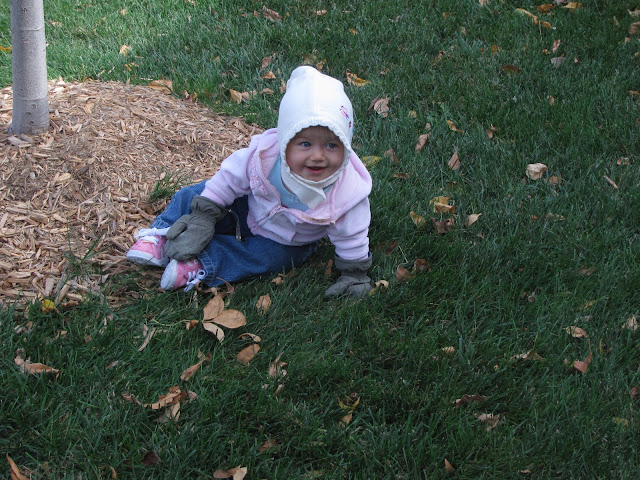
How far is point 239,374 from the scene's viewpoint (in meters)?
2.61

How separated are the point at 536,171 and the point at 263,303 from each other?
2043 mm

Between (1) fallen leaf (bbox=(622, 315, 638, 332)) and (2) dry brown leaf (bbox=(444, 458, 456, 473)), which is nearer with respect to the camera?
(2) dry brown leaf (bbox=(444, 458, 456, 473))

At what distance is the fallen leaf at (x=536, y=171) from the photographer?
406cm

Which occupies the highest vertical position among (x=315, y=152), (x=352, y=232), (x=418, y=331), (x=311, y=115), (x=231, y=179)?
(x=311, y=115)

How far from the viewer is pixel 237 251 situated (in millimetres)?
3182

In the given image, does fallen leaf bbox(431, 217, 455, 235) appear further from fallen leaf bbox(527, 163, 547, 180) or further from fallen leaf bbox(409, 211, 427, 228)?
fallen leaf bbox(527, 163, 547, 180)

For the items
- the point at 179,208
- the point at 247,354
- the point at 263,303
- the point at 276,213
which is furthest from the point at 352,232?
the point at 179,208

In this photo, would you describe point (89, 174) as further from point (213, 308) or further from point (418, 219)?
point (418, 219)

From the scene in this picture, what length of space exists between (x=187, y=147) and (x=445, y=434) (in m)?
2.39

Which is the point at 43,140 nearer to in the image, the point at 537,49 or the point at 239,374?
the point at 239,374

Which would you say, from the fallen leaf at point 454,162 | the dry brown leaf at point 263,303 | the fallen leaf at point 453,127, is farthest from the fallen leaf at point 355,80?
the dry brown leaf at point 263,303

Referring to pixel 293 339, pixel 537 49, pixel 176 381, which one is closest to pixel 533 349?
pixel 293 339

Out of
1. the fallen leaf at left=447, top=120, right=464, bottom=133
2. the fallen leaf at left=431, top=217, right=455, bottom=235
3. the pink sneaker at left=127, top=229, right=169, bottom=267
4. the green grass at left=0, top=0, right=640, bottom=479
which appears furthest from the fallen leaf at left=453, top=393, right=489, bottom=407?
the fallen leaf at left=447, top=120, right=464, bottom=133

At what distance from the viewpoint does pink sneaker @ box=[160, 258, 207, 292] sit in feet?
9.81
